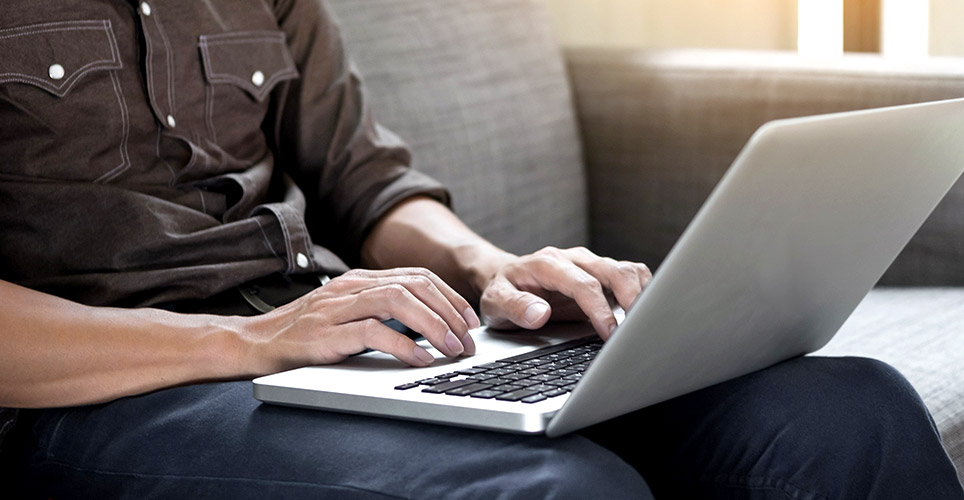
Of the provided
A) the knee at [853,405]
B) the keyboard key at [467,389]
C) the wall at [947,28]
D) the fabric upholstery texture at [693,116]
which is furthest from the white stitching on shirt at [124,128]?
the wall at [947,28]

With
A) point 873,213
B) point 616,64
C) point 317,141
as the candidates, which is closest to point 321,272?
point 317,141

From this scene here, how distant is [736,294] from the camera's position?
0.67m

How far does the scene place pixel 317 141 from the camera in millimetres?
1196

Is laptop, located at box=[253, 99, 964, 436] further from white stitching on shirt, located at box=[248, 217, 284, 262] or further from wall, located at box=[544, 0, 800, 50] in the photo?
wall, located at box=[544, 0, 800, 50]

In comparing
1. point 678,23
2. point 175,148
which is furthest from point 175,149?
point 678,23

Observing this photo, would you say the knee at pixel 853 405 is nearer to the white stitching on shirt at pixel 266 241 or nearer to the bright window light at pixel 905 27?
the white stitching on shirt at pixel 266 241

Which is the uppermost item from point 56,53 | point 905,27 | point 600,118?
point 56,53

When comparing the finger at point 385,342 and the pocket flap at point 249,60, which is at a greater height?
the pocket flap at point 249,60

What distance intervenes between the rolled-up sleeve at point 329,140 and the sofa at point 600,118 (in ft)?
0.76

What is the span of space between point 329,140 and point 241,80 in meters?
0.13


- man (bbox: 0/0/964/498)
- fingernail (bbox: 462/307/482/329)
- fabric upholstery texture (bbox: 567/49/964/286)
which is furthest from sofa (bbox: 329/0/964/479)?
fingernail (bbox: 462/307/482/329)

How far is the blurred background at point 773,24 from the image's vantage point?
7.36 feet

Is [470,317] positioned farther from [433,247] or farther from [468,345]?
[433,247]

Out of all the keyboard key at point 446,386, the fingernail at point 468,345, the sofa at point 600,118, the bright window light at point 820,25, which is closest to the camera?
the keyboard key at point 446,386
